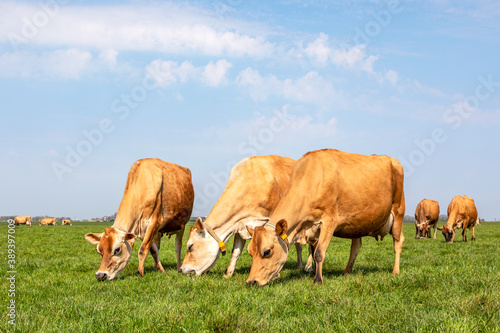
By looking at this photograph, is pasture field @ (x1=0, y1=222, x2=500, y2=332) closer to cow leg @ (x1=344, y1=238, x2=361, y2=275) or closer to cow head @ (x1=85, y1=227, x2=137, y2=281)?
cow head @ (x1=85, y1=227, x2=137, y2=281)

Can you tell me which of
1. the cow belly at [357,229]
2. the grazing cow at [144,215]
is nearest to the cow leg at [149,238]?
the grazing cow at [144,215]

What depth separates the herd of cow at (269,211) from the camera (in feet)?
26.3

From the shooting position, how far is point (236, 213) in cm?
962

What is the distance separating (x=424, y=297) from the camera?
6.29 metres

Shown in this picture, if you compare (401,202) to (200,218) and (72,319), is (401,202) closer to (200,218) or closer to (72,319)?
(200,218)

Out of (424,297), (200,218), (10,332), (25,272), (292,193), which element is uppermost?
(292,193)

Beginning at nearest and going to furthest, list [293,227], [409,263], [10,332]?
1. [10,332]
2. [293,227]
3. [409,263]

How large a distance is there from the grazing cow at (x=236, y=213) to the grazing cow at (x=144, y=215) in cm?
136

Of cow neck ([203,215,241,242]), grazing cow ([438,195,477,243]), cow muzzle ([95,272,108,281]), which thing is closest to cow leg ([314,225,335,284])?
cow neck ([203,215,241,242])

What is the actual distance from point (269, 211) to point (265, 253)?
7.74 ft

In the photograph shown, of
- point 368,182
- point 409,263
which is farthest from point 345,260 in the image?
point 368,182

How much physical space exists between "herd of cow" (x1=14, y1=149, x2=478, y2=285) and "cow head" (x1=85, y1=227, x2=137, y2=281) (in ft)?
0.07

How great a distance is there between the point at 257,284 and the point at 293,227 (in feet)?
4.32

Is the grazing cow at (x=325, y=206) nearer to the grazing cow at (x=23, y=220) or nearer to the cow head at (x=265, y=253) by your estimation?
the cow head at (x=265, y=253)
